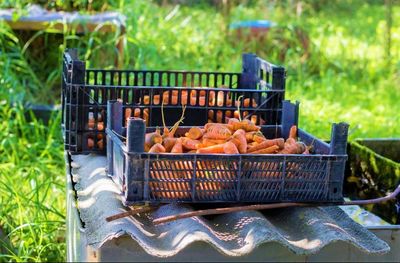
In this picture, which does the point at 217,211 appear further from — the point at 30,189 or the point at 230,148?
the point at 30,189

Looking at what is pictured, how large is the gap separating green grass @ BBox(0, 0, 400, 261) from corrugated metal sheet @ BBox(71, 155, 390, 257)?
1436 millimetres

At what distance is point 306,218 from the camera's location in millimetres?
2961

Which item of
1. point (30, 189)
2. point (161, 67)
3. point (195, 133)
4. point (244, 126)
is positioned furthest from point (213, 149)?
point (161, 67)

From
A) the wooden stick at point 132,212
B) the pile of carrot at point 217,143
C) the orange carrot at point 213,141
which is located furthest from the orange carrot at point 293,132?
the wooden stick at point 132,212

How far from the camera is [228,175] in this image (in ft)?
9.89

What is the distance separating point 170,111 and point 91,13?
374 cm

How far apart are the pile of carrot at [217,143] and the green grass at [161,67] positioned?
1279 mm

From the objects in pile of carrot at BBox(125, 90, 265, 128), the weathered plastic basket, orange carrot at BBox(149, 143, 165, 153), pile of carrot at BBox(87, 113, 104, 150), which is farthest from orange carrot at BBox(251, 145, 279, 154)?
the weathered plastic basket

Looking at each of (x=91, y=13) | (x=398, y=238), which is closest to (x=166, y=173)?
(x=398, y=238)

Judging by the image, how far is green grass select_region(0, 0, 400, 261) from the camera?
470 centimetres

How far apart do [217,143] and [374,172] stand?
141 cm

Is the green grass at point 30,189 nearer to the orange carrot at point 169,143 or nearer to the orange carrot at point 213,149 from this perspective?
the orange carrot at point 169,143

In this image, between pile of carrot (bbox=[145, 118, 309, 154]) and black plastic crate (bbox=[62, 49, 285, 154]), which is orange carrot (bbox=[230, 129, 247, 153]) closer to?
pile of carrot (bbox=[145, 118, 309, 154])

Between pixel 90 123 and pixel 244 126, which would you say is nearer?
pixel 244 126
